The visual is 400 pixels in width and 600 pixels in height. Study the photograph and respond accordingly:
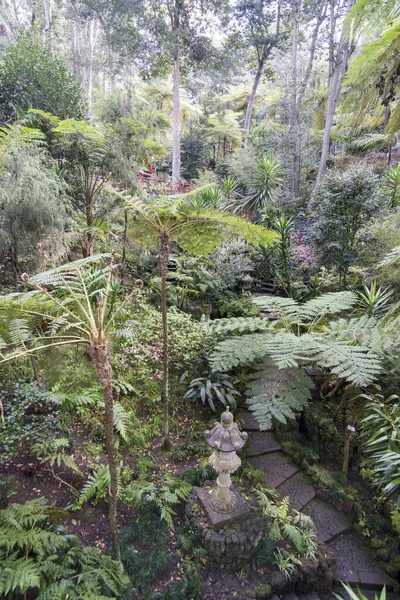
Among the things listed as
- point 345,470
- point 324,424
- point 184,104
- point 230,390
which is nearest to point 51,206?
point 230,390

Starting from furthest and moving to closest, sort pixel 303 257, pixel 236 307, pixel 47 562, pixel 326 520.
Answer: pixel 303 257 → pixel 236 307 → pixel 326 520 → pixel 47 562

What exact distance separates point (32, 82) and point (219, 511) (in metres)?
6.94

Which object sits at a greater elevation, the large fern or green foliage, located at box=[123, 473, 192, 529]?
the large fern

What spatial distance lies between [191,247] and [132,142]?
3.75 metres

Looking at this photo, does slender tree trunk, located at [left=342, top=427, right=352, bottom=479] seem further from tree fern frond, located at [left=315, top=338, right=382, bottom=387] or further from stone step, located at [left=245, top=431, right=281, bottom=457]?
tree fern frond, located at [left=315, top=338, right=382, bottom=387]

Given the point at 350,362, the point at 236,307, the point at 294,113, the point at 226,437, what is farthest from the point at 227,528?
the point at 294,113

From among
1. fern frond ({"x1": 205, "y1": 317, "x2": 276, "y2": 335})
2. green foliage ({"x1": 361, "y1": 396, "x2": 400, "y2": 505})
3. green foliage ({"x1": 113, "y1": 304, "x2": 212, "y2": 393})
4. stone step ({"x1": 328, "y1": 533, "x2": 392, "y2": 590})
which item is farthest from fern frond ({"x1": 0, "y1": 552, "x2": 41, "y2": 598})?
stone step ({"x1": 328, "y1": 533, "x2": 392, "y2": 590})

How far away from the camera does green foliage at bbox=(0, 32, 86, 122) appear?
5355mm

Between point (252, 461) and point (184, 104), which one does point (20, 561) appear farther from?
point (184, 104)

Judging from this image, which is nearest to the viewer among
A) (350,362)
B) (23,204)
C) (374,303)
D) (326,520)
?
(350,362)

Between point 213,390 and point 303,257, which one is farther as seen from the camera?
point 303,257

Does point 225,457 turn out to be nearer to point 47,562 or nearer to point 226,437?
point 226,437

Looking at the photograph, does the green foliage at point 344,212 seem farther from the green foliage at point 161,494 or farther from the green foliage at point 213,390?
the green foliage at point 161,494

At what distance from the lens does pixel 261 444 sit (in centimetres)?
354
